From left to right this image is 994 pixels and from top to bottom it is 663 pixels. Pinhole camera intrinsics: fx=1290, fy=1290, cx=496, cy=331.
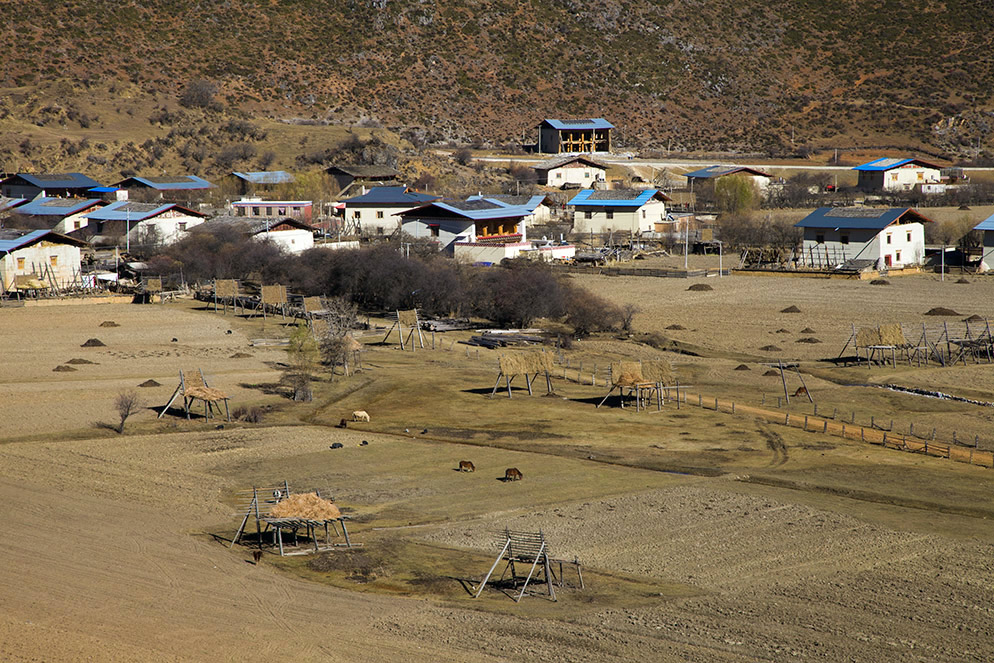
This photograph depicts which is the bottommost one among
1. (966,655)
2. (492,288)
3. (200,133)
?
(966,655)

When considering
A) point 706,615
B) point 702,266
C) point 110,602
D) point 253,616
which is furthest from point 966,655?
point 702,266

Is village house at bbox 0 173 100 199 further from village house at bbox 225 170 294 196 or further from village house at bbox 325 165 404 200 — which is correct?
village house at bbox 325 165 404 200

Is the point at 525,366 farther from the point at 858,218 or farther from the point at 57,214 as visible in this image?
the point at 57,214

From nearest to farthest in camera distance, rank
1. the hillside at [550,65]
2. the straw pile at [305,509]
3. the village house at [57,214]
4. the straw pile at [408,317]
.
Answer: the straw pile at [305,509] → the straw pile at [408,317] → the village house at [57,214] → the hillside at [550,65]

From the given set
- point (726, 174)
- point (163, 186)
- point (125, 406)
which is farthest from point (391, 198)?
point (125, 406)

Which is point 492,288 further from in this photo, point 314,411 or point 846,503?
point 846,503

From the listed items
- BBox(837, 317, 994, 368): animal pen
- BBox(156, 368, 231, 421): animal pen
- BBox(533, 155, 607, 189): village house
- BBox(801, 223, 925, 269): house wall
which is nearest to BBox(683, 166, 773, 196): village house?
BBox(533, 155, 607, 189): village house

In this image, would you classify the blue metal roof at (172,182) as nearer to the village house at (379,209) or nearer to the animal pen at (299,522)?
the village house at (379,209)

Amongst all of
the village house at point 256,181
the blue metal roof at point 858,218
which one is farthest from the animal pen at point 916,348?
the village house at point 256,181
